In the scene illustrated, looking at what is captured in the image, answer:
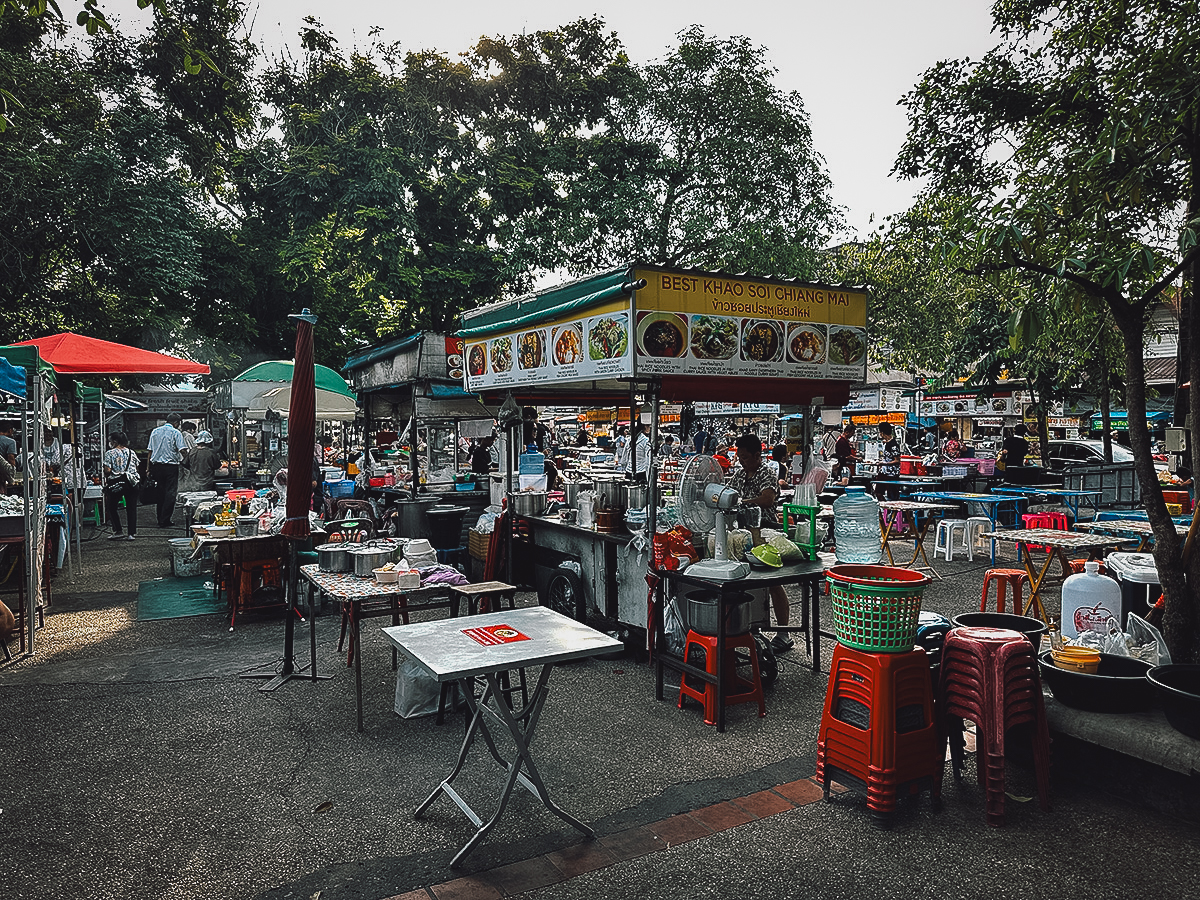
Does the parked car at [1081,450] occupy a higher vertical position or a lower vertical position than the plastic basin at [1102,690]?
higher

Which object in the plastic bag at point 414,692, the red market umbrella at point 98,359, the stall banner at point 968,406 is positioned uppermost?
the red market umbrella at point 98,359

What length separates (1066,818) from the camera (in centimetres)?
356

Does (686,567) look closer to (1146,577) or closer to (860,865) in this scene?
(860,865)

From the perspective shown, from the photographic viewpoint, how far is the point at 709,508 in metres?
5.48

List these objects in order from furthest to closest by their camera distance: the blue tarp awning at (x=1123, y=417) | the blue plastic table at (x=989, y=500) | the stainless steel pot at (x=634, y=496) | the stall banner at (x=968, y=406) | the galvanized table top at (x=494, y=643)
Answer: the blue tarp awning at (x=1123, y=417)
the stall banner at (x=968, y=406)
the blue plastic table at (x=989, y=500)
the stainless steel pot at (x=634, y=496)
the galvanized table top at (x=494, y=643)

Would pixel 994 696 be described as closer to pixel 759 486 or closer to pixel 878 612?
pixel 878 612

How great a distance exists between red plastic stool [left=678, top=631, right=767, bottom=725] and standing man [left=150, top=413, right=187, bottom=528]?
43.2ft

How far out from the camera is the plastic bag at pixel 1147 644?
160 inches

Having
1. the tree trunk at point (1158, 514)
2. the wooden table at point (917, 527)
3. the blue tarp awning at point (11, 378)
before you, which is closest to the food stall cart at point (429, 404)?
the blue tarp awning at point (11, 378)

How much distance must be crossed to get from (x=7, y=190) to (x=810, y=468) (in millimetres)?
15279

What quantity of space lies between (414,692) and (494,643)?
1.68 meters

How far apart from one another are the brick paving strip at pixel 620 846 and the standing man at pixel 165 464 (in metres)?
14.0

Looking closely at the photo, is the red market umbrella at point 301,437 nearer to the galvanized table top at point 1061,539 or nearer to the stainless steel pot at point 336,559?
the stainless steel pot at point 336,559

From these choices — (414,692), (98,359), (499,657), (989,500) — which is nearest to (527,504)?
(414,692)
